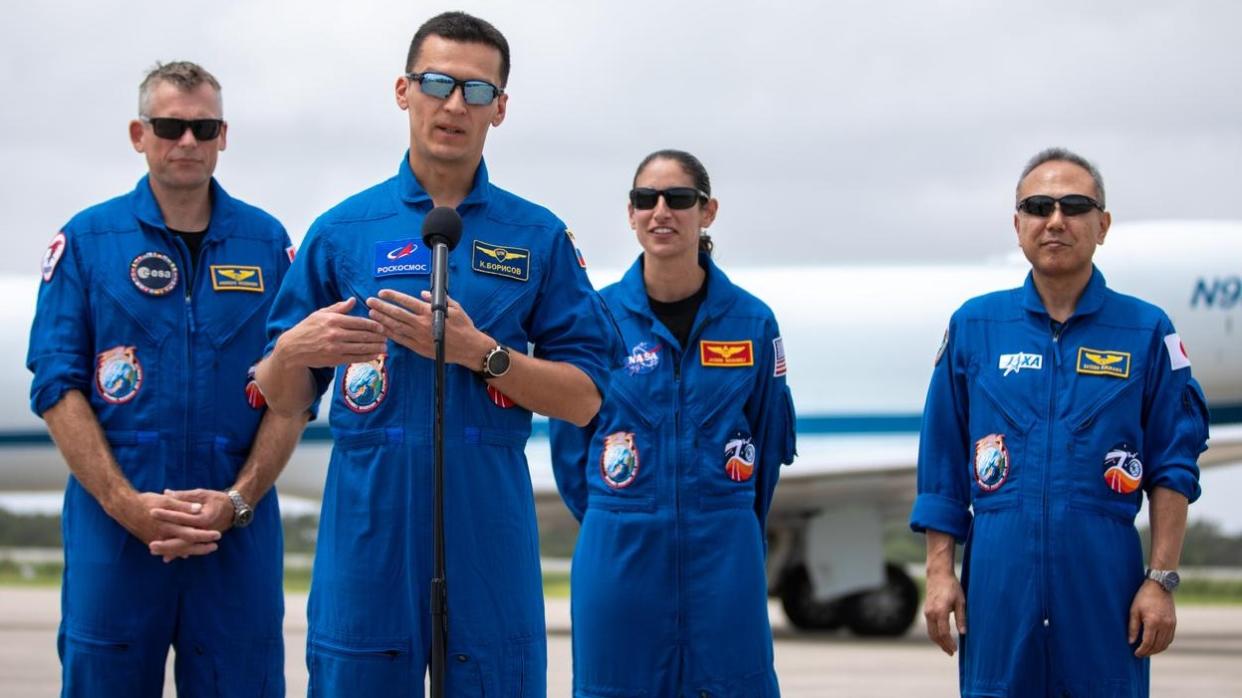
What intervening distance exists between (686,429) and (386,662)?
5.75 feet

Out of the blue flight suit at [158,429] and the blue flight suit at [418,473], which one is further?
the blue flight suit at [158,429]

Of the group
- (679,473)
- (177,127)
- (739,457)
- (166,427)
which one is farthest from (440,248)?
(739,457)

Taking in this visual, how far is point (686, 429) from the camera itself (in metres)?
4.62

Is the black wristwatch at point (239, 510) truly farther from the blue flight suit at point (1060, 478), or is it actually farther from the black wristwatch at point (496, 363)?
the blue flight suit at point (1060, 478)

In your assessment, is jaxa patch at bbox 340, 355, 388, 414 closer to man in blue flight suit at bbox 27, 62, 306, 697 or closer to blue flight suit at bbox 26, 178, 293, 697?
man in blue flight suit at bbox 27, 62, 306, 697

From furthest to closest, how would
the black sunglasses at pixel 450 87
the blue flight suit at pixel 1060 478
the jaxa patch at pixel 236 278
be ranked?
the jaxa patch at pixel 236 278 → the blue flight suit at pixel 1060 478 → the black sunglasses at pixel 450 87

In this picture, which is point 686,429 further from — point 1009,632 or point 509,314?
point 509,314

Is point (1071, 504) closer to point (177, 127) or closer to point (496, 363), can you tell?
point (496, 363)

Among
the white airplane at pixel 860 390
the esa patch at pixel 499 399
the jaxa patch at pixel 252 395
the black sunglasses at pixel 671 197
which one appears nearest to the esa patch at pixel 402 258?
the esa patch at pixel 499 399

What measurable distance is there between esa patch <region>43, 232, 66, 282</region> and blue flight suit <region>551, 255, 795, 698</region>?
1.52 m

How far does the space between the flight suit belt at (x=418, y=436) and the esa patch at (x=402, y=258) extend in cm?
28

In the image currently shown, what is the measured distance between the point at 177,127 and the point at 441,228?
1.43 meters

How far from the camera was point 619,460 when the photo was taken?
4.66 m

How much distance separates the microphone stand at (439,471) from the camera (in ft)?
9.06
